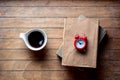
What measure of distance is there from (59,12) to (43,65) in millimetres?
297

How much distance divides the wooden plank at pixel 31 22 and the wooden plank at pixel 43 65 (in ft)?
0.63

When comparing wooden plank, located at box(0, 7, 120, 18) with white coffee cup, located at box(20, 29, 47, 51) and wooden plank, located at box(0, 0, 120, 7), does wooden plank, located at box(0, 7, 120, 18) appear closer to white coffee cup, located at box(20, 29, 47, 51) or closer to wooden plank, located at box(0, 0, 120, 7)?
wooden plank, located at box(0, 0, 120, 7)

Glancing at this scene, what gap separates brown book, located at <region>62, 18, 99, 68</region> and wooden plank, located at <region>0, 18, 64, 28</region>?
0.12 meters

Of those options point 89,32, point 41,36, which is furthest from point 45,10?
point 89,32

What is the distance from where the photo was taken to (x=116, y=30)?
1519 mm

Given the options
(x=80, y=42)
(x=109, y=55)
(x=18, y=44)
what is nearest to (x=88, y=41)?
(x=80, y=42)

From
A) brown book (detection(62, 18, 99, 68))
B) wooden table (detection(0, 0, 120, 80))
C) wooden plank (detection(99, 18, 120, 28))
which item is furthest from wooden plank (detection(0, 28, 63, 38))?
wooden plank (detection(99, 18, 120, 28))

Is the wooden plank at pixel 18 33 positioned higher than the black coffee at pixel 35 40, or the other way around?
the wooden plank at pixel 18 33

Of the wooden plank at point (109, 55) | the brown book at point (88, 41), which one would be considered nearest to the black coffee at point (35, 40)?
the brown book at point (88, 41)

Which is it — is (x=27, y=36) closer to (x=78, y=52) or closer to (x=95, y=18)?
(x=78, y=52)

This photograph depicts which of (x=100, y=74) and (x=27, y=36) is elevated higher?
(x=27, y=36)

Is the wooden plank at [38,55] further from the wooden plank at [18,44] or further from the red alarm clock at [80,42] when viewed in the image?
the red alarm clock at [80,42]

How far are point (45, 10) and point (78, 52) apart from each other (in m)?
0.33

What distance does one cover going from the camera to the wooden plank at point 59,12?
1.54 m
